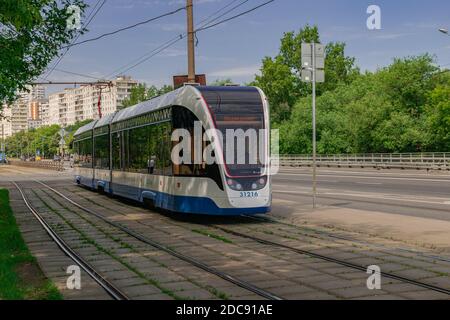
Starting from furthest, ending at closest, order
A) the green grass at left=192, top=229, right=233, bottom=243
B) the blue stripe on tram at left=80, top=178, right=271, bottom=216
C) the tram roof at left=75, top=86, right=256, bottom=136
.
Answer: the tram roof at left=75, top=86, right=256, bottom=136 < the blue stripe on tram at left=80, top=178, right=271, bottom=216 < the green grass at left=192, top=229, right=233, bottom=243

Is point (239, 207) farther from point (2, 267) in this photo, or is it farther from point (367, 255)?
Answer: point (2, 267)

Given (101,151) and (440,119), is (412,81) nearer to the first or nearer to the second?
(440,119)

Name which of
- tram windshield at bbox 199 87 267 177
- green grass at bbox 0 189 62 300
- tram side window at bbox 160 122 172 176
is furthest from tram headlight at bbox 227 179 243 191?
green grass at bbox 0 189 62 300

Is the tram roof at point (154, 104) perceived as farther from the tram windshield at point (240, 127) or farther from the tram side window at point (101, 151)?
the tram side window at point (101, 151)

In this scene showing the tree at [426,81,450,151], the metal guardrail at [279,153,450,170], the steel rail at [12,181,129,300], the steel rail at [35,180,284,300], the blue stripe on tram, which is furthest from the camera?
the tree at [426,81,450,151]

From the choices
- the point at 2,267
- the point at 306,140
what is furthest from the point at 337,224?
the point at 306,140

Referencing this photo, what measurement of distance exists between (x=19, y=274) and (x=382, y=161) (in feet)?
153

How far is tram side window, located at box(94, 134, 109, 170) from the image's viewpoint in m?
23.0

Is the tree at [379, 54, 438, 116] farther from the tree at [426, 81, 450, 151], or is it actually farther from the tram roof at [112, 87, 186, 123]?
the tram roof at [112, 87, 186, 123]

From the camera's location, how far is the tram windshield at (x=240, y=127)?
13.7 meters

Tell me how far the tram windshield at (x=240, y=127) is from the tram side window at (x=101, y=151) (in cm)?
958

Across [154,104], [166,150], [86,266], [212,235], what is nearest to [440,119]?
[154,104]

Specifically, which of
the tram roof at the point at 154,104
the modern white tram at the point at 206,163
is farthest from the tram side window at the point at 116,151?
the modern white tram at the point at 206,163

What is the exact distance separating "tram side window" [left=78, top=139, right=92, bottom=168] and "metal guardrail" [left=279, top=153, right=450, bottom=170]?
26288mm
